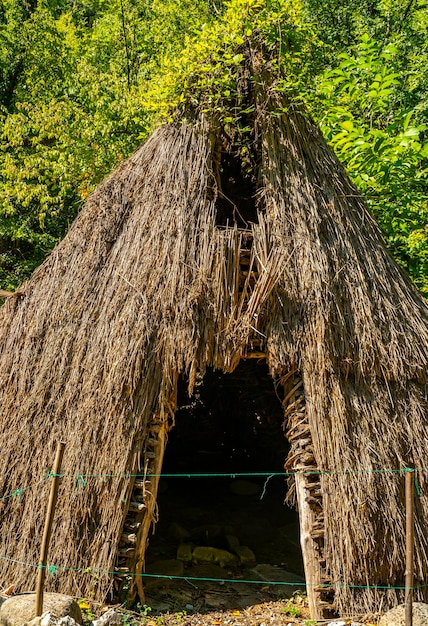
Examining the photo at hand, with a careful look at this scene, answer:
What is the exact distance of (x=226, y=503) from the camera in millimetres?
9453

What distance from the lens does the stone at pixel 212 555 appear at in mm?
7348

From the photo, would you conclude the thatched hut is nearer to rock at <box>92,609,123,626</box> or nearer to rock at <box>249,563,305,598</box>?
rock at <box>92,609,123,626</box>

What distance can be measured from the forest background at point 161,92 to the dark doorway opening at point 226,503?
3.56 metres

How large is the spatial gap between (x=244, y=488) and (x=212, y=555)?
8.29ft

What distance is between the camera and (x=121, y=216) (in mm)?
6617

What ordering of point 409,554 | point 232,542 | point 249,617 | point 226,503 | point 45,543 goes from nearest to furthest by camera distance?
point 409,554 < point 45,543 < point 249,617 < point 232,542 < point 226,503

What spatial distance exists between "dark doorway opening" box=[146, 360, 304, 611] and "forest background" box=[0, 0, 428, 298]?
3.56 m

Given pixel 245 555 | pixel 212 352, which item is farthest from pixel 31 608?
pixel 245 555

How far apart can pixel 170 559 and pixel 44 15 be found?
1581 cm

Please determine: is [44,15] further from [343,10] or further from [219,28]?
[219,28]

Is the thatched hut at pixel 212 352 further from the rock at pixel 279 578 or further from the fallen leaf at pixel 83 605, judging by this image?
the rock at pixel 279 578

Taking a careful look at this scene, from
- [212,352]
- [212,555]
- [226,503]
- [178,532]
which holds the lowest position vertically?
[212,555]

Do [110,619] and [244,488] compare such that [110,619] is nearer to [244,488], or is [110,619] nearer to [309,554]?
[309,554]

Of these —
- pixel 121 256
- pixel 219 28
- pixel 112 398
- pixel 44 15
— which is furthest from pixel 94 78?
pixel 112 398
